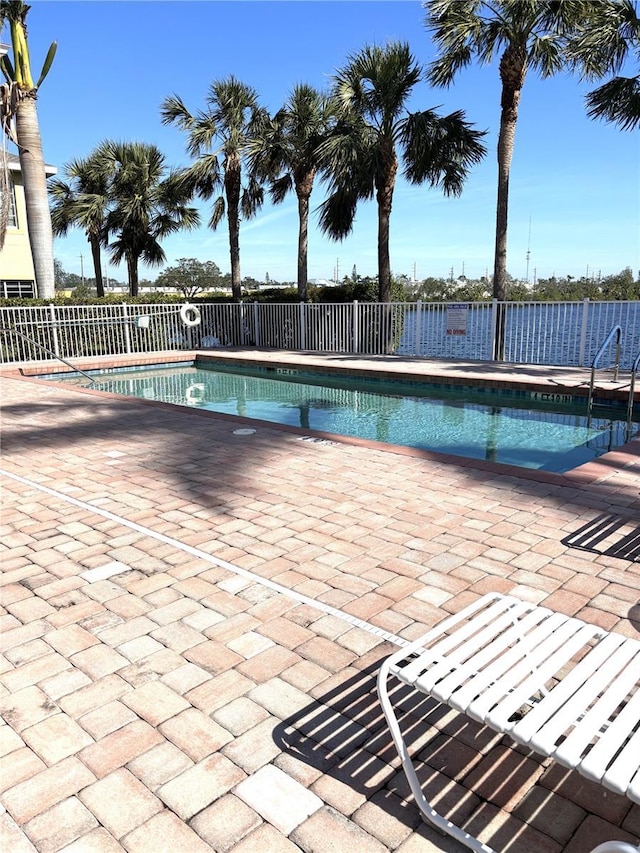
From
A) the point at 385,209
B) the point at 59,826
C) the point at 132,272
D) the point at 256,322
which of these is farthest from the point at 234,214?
the point at 59,826

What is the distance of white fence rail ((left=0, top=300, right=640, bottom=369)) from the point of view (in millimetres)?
12344

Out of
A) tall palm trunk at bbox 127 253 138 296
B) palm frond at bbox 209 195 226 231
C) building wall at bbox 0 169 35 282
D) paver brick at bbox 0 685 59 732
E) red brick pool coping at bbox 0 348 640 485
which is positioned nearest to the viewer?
paver brick at bbox 0 685 59 732

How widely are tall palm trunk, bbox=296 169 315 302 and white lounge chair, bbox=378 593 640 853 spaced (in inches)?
618

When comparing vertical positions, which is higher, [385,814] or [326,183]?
[326,183]

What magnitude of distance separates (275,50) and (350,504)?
13.5 metres

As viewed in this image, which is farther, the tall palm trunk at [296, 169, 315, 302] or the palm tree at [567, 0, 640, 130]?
the tall palm trunk at [296, 169, 315, 302]

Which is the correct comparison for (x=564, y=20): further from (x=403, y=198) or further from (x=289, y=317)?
(x=289, y=317)

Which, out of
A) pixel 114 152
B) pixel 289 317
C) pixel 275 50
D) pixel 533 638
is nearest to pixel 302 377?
pixel 289 317

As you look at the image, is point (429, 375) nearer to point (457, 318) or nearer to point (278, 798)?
point (457, 318)

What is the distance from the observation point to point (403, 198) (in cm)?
1465

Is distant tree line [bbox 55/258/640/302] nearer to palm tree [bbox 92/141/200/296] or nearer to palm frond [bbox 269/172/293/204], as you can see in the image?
palm tree [bbox 92/141/200/296]

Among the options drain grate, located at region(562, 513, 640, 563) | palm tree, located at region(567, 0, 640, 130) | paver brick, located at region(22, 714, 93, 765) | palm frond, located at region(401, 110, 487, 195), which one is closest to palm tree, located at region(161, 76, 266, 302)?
palm frond, located at region(401, 110, 487, 195)

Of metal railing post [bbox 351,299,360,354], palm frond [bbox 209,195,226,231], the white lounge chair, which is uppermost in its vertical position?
palm frond [bbox 209,195,226,231]

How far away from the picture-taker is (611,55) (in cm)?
1127
